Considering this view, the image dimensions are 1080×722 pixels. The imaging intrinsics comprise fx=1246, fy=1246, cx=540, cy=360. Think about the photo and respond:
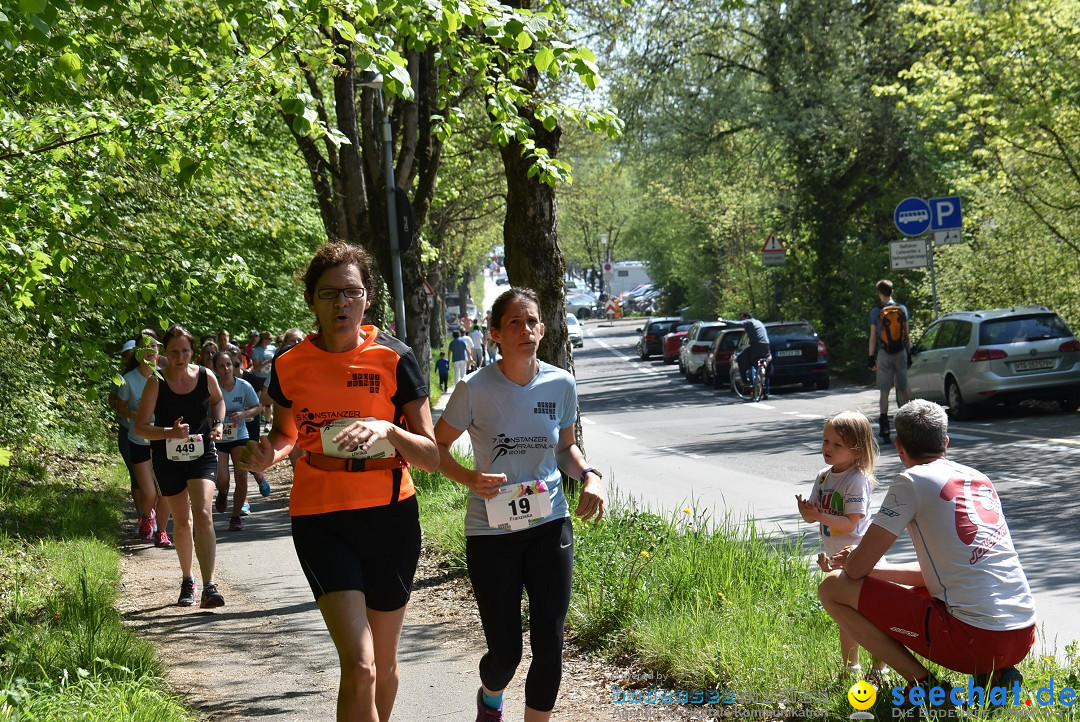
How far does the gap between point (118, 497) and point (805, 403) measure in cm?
1465

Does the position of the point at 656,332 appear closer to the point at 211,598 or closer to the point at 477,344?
the point at 477,344

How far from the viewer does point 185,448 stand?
8539 mm

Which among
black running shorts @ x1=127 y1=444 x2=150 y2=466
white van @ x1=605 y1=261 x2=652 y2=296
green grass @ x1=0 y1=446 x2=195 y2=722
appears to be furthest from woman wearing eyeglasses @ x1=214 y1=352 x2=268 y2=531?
white van @ x1=605 y1=261 x2=652 y2=296

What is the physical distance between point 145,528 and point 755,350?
17.6m

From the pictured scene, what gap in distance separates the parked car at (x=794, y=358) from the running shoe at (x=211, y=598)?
20.9 meters

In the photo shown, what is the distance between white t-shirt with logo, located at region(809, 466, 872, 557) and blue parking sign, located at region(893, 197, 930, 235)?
56.5ft

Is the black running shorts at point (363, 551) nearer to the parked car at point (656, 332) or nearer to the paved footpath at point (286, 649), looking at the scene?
the paved footpath at point (286, 649)

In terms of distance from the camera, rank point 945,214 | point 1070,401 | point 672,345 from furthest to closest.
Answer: point 672,345, point 945,214, point 1070,401

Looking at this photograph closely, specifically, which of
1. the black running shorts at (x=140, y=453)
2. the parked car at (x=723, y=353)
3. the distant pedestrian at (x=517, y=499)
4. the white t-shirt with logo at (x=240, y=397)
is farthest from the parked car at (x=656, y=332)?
the distant pedestrian at (x=517, y=499)

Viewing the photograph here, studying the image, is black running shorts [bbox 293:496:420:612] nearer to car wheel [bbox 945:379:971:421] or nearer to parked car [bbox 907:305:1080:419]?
parked car [bbox 907:305:1080:419]

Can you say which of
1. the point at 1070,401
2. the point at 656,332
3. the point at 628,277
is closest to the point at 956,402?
the point at 1070,401

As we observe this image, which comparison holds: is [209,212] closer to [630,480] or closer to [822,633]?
[630,480]

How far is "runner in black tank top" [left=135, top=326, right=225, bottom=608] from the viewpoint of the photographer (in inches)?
337

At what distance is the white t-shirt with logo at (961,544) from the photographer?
4488 millimetres
